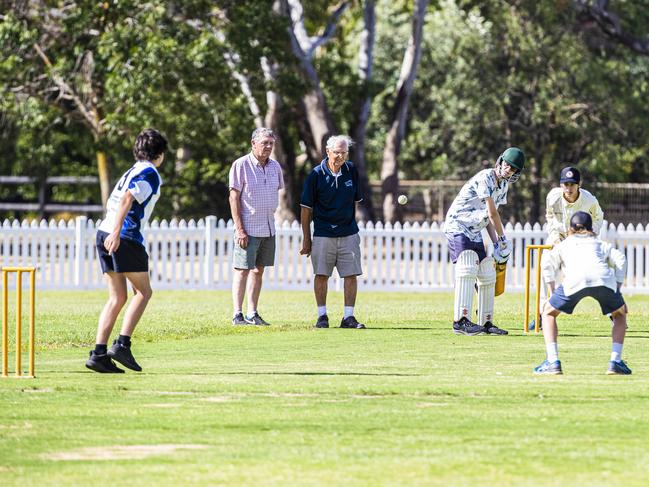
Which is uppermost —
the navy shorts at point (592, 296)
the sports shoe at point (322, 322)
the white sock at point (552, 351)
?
the navy shorts at point (592, 296)

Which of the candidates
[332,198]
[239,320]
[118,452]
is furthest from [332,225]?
[118,452]

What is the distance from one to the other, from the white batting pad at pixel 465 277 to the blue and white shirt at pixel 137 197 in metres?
4.16

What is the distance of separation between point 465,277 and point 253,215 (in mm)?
2521

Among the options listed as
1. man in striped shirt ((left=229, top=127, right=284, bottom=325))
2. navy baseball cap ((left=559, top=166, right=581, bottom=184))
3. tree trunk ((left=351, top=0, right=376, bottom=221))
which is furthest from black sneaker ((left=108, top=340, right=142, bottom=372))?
tree trunk ((left=351, top=0, right=376, bottom=221))

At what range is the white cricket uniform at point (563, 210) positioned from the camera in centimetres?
1407

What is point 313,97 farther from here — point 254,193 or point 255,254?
point 255,254

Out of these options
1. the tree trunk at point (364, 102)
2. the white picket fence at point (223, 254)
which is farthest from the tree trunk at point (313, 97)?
the white picket fence at point (223, 254)

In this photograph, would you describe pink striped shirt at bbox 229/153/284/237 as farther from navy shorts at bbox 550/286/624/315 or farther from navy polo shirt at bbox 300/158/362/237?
navy shorts at bbox 550/286/624/315

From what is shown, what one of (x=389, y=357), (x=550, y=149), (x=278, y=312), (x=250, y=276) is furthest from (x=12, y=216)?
(x=389, y=357)

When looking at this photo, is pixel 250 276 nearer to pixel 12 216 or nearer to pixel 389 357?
pixel 389 357

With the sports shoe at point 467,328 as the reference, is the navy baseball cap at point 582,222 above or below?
above

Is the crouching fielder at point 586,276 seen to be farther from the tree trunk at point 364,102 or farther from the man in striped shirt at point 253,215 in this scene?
the tree trunk at point 364,102

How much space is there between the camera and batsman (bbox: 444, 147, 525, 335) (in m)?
13.5

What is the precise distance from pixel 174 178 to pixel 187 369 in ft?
105
